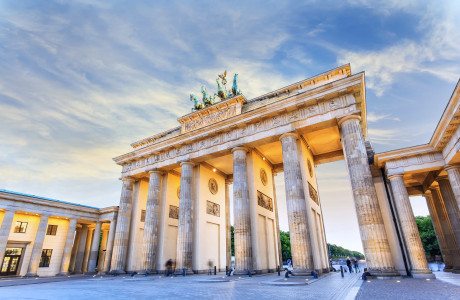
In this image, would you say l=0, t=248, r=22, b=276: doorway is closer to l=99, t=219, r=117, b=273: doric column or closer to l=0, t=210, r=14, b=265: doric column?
l=0, t=210, r=14, b=265: doric column

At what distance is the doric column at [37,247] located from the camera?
2519 centimetres

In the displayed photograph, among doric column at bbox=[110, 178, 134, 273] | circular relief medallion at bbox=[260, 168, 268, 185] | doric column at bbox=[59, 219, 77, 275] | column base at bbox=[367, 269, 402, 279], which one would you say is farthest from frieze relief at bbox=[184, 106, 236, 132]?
doric column at bbox=[59, 219, 77, 275]

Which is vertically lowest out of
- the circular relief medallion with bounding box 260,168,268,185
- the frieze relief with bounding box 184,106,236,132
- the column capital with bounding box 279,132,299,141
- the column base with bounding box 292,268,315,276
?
the column base with bounding box 292,268,315,276

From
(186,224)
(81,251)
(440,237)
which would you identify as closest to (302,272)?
(186,224)

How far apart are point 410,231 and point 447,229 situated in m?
7.35

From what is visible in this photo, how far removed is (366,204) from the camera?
47.4ft

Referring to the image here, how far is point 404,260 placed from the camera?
49.7 feet

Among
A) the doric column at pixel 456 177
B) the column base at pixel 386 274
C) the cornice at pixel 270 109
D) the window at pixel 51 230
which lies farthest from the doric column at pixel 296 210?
the window at pixel 51 230

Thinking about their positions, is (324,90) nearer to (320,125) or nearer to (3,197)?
(320,125)

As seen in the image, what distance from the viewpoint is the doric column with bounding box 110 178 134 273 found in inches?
928

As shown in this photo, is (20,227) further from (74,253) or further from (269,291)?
(269,291)

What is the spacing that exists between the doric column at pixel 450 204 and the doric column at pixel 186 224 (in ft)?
63.0

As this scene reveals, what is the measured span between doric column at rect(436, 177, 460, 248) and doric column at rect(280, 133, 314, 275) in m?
10.4

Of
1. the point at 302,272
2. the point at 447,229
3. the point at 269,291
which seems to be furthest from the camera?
the point at 447,229
